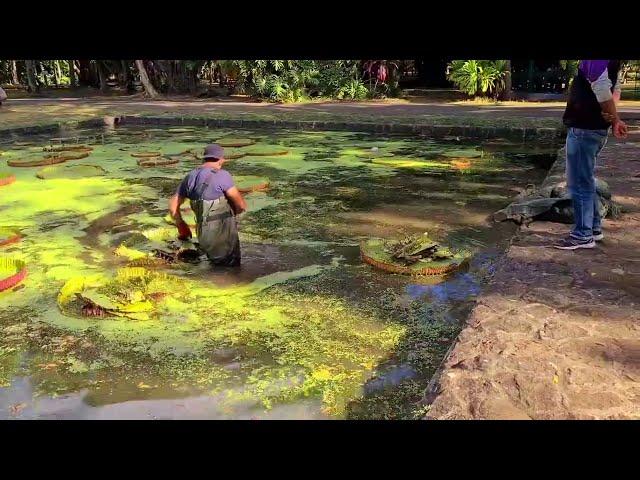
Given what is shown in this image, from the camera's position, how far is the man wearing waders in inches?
193

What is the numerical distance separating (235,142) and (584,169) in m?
8.49

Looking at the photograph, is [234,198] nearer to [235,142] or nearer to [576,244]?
[576,244]

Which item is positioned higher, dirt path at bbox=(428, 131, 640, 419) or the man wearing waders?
the man wearing waders

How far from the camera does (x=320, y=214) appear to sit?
691 centimetres

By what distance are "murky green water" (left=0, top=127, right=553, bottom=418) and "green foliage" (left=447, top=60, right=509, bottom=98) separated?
9.28 meters

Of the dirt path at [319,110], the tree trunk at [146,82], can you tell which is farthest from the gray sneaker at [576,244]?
the tree trunk at [146,82]

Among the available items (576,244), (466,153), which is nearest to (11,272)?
(576,244)

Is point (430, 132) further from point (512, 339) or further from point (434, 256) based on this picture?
point (512, 339)

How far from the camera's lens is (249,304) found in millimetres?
4395

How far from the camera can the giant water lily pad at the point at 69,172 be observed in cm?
882

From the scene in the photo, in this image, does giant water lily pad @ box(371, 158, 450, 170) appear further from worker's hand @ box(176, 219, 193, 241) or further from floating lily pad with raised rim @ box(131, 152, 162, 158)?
worker's hand @ box(176, 219, 193, 241)

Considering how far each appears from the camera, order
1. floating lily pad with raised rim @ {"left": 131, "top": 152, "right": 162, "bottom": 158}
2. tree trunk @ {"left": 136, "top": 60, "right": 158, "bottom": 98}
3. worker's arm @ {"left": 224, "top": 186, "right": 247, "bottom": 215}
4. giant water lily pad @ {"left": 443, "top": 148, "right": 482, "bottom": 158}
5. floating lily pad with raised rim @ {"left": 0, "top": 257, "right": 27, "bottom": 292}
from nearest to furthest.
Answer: floating lily pad with raised rim @ {"left": 0, "top": 257, "right": 27, "bottom": 292} → worker's arm @ {"left": 224, "top": 186, "right": 247, "bottom": 215} → floating lily pad with raised rim @ {"left": 131, "top": 152, "right": 162, "bottom": 158} → giant water lily pad @ {"left": 443, "top": 148, "right": 482, "bottom": 158} → tree trunk @ {"left": 136, "top": 60, "right": 158, "bottom": 98}

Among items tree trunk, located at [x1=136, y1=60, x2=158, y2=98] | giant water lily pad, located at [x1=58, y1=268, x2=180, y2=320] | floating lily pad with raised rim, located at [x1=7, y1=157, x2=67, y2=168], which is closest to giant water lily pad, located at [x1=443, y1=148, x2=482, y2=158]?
floating lily pad with raised rim, located at [x1=7, y1=157, x2=67, y2=168]
